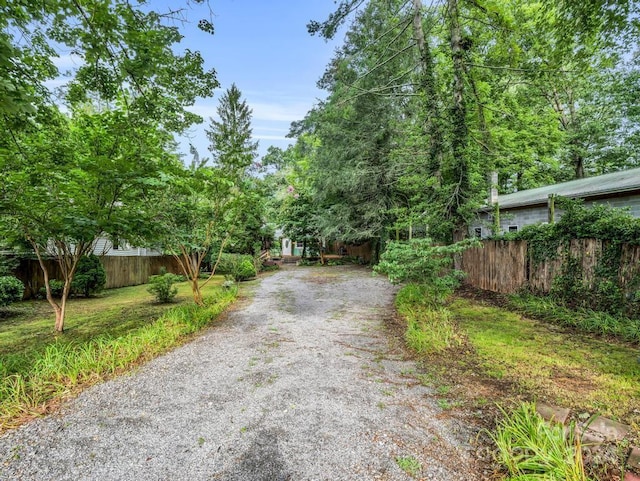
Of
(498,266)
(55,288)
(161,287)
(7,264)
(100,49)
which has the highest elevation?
(100,49)

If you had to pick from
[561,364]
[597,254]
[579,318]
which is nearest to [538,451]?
[561,364]

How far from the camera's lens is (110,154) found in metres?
4.69

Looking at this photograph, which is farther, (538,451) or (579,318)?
(579,318)

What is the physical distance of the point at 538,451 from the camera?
1870 mm

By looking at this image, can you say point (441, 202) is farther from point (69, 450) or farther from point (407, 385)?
point (69, 450)

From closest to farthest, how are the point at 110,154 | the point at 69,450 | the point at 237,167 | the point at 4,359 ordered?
the point at 69,450 < the point at 4,359 < the point at 110,154 < the point at 237,167

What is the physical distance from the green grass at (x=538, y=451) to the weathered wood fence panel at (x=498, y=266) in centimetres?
549

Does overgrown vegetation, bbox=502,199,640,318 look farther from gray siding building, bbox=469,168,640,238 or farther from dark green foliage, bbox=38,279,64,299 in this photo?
dark green foliage, bbox=38,279,64,299

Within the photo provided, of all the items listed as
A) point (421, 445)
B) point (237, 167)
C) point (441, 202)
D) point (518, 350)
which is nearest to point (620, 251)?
point (518, 350)

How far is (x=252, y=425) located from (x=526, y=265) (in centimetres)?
678

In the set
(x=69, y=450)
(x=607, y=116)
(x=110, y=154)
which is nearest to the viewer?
(x=69, y=450)

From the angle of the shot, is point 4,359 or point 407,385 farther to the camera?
point 4,359

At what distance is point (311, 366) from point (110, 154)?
447cm

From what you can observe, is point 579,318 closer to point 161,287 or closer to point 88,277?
point 161,287
